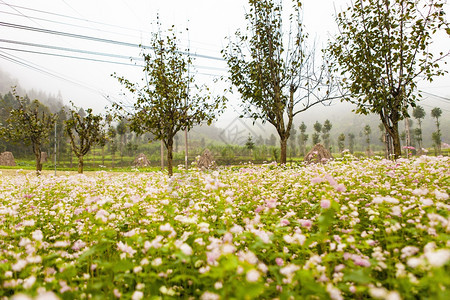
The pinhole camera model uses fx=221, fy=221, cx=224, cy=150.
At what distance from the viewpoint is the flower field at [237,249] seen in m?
1.76

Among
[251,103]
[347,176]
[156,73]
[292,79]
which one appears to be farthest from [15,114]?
[347,176]

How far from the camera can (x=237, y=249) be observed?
10.6 ft

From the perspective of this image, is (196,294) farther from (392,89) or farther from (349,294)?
(392,89)

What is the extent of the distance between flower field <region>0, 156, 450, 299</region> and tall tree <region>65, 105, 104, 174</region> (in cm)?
1220

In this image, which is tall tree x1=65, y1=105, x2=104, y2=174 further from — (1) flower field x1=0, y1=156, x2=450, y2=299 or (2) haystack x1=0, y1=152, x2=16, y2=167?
(2) haystack x1=0, y1=152, x2=16, y2=167

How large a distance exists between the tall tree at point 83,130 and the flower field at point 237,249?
12199 mm

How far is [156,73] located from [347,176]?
9.02 meters

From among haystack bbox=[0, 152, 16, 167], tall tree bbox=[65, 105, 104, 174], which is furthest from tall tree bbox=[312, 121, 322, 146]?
haystack bbox=[0, 152, 16, 167]

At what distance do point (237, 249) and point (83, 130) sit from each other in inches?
718

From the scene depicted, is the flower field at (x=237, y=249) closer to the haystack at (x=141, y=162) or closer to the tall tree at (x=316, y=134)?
the haystack at (x=141, y=162)

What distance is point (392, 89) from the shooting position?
31.6 ft

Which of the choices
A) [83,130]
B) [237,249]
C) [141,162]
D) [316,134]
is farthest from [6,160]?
[316,134]

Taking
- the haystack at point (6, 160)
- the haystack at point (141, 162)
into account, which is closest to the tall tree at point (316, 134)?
the haystack at point (141, 162)

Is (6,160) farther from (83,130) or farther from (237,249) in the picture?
(237,249)
